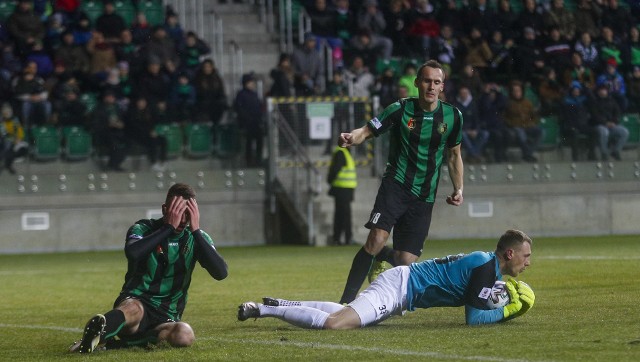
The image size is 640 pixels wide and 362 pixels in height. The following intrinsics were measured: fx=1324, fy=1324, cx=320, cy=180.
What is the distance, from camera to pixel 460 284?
9.55m

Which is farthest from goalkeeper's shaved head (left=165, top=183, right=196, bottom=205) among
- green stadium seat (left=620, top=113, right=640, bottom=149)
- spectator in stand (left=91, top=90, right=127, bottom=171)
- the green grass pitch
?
green stadium seat (left=620, top=113, right=640, bottom=149)

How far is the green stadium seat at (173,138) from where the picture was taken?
23719 millimetres

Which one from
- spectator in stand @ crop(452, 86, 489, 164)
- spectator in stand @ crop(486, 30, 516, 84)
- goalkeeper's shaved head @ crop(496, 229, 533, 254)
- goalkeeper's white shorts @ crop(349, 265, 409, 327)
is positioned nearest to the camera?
goalkeeper's shaved head @ crop(496, 229, 533, 254)

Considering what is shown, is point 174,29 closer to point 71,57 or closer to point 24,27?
point 71,57

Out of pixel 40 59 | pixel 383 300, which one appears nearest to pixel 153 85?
pixel 40 59

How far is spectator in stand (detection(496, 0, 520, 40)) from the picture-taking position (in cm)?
2720

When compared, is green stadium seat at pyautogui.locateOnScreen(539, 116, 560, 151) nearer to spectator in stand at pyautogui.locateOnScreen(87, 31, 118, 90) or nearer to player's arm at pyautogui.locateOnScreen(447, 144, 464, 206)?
spectator in stand at pyautogui.locateOnScreen(87, 31, 118, 90)

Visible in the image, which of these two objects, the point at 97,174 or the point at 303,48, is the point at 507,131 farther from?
the point at 97,174

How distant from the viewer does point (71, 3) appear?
25.6 metres

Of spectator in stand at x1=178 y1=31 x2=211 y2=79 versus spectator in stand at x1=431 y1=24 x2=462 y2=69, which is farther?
spectator in stand at x1=431 y1=24 x2=462 y2=69

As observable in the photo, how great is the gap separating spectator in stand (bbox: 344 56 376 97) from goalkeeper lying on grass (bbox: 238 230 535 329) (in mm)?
15220

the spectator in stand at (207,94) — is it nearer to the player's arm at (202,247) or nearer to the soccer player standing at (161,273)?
the soccer player standing at (161,273)

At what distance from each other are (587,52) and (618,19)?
1.93 metres

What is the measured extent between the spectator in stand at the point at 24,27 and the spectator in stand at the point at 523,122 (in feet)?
28.8
